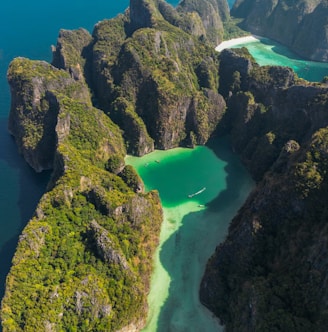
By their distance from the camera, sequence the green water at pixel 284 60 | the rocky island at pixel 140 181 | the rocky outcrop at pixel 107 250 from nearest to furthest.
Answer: the rocky island at pixel 140 181
the rocky outcrop at pixel 107 250
the green water at pixel 284 60

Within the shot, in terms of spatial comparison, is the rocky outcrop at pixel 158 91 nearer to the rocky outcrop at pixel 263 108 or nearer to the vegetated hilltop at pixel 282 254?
the rocky outcrop at pixel 263 108

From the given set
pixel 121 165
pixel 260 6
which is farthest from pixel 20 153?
pixel 260 6

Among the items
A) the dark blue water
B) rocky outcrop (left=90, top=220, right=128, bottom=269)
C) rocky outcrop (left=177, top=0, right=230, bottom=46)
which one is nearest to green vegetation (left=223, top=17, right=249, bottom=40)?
rocky outcrop (left=177, top=0, right=230, bottom=46)

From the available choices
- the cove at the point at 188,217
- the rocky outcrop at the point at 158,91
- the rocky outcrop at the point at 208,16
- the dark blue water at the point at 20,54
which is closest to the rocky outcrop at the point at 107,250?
the cove at the point at 188,217

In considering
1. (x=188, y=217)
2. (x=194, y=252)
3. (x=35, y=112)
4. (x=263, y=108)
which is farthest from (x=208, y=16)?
(x=194, y=252)

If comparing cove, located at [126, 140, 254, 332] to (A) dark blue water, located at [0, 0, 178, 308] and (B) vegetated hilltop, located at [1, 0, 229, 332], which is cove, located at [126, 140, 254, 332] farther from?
(A) dark blue water, located at [0, 0, 178, 308]

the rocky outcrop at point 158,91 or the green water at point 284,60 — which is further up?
the green water at point 284,60

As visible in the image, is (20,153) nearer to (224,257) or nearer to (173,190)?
(173,190)
